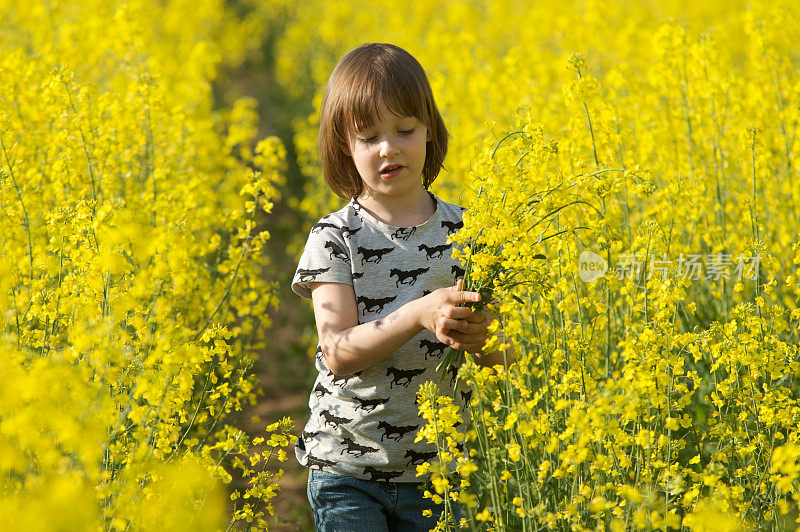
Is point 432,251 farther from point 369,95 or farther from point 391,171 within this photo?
point 369,95

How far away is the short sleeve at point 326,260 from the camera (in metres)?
2.16

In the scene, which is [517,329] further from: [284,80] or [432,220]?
[284,80]

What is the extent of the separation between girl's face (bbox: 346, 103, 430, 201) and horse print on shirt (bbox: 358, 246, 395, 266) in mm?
150

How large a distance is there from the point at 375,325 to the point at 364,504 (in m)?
0.47

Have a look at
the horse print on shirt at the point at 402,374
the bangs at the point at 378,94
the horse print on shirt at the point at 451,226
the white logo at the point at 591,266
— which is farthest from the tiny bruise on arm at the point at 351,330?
the white logo at the point at 591,266

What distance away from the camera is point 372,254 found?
87.6 inches

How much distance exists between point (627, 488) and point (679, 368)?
410 millimetres

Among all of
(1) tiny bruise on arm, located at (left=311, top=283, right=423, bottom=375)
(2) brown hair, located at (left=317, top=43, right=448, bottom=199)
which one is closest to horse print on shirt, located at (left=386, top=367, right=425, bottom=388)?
(1) tiny bruise on arm, located at (left=311, top=283, right=423, bottom=375)

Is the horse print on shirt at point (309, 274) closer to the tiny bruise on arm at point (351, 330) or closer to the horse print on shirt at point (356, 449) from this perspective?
the tiny bruise on arm at point (351, 330)

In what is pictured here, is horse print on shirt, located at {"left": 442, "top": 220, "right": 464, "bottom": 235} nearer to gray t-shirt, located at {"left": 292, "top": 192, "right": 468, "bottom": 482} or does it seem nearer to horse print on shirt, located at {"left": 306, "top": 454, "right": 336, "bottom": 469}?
gray t-shirt, located at {"left": 292, "top": 192, "right": 468, "bottom": 482}

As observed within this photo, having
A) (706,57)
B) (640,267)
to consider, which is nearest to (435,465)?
(640,267)

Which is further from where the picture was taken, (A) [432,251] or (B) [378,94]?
(A) [432,251]

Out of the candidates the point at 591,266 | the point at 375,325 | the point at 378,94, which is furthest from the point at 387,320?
the point at 591,266

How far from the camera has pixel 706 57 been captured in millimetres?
4047
